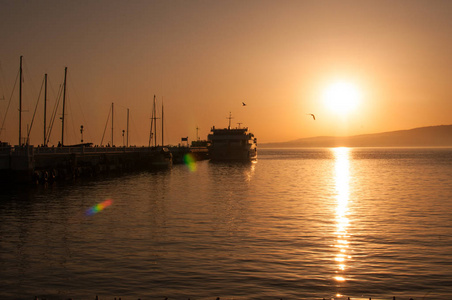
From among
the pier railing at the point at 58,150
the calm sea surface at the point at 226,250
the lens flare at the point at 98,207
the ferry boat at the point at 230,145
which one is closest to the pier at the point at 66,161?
the pier railing at the point at 58,150

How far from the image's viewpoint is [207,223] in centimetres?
2527

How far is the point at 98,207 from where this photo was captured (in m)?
32.7

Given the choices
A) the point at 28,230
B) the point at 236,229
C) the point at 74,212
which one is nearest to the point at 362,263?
the point at 236,229

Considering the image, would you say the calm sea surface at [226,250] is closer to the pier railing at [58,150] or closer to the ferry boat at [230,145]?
the pier railing at [58,150]

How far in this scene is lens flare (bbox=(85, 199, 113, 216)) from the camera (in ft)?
98.5

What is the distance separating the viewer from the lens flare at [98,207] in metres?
30.0

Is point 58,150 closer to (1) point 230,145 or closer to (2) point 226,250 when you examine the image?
(2) point 226,250

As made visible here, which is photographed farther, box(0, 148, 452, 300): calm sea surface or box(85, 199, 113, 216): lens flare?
box(85, 199, 113, 216): lens flare

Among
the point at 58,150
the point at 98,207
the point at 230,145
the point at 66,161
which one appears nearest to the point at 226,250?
the point at 98,207

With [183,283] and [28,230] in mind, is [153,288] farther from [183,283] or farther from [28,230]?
[28,230]

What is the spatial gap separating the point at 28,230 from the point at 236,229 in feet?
34.7

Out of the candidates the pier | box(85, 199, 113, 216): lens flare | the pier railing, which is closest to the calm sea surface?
box(85, 199, 113, 216): lens flare

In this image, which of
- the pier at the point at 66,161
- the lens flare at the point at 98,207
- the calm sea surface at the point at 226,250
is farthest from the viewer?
the pier at the point at 66,161

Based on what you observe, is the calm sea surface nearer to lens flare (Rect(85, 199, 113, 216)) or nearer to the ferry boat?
lens flare (Rect(85, 199, 113, 216))
